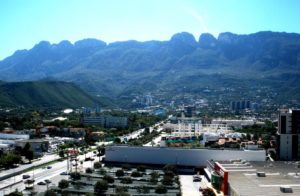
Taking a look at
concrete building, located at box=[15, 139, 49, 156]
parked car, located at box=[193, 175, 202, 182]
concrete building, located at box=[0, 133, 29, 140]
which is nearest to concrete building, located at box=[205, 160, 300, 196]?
parked car, located at box=[193, 175, 202, 182]

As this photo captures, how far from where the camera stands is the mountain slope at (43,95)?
105 meters

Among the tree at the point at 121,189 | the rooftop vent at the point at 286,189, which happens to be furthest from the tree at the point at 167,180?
the rooftop vent at the point at 286,189

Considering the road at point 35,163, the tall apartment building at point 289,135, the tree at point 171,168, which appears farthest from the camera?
the tall apartment building at point 289,135

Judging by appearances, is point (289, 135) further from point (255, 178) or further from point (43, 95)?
point (43, 95)

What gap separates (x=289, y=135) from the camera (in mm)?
37562

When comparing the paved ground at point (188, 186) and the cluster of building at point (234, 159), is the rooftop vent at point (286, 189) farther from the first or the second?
the paved ground at point (188, 186)

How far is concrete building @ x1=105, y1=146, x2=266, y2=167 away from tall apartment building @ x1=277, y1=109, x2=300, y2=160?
277 cm

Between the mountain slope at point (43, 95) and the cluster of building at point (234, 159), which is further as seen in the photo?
the mountain slope at point (43, 95)

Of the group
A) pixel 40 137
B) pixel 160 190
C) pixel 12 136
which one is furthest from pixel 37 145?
pixel 160 190

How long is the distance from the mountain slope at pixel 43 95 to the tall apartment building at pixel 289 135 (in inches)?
2837

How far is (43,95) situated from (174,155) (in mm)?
79961

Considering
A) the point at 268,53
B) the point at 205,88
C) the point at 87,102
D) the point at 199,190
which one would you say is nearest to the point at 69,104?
the point at 87,102

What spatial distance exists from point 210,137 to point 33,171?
21119mm

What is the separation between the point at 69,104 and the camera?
112m
